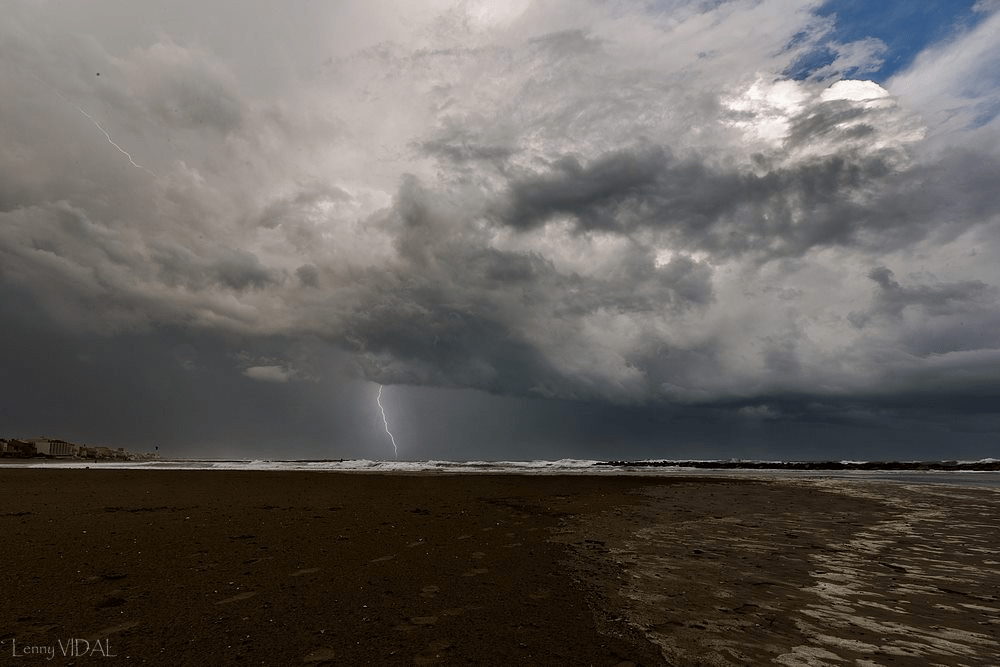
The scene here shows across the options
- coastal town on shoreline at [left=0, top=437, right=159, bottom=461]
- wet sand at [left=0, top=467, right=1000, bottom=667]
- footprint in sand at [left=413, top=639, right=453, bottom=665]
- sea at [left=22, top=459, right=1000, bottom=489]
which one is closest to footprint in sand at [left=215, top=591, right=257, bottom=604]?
wet sand at [left=0, top=467, right=1000, bottom=667]

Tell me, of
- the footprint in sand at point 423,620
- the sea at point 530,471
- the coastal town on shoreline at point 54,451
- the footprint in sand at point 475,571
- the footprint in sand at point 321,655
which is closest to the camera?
the footprint in sand at point 321,655

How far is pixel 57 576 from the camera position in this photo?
7355mm

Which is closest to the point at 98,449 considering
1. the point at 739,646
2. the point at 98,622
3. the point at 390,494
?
the point at 390,494

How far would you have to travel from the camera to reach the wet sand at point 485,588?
520 cm

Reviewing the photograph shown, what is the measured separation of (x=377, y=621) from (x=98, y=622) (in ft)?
10.8

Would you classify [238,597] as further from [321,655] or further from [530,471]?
[530,471]

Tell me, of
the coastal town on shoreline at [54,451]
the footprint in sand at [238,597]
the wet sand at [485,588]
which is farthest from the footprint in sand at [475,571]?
the coastal town on shoreline at [54,451]

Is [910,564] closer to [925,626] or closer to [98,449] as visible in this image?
[925,626]

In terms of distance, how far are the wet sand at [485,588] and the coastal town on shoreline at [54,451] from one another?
234 feet

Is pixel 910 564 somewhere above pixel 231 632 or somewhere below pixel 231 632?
below

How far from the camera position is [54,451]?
233 feet

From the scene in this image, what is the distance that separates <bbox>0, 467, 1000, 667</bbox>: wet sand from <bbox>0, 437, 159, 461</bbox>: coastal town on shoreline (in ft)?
234

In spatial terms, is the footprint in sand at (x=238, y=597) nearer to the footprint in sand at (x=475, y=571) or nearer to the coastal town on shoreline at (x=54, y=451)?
the footprint in sand at (x=475, y=571)

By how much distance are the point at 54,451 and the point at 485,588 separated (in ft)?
306
